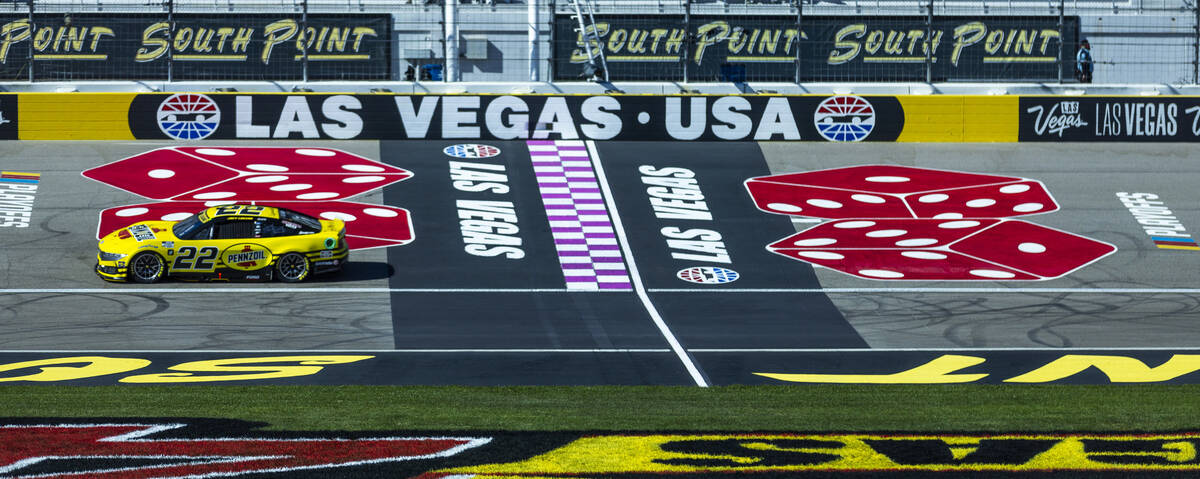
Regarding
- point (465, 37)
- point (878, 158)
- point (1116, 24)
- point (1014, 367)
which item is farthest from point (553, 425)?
point (1116, 24)

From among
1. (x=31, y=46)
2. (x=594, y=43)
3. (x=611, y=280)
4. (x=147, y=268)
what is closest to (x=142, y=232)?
(x=147, y=268)

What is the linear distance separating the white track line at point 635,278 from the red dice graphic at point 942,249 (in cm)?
230

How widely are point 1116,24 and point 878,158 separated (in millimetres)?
8863

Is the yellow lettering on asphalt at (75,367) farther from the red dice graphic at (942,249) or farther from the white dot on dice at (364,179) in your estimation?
the red dice graphic at (942,249)

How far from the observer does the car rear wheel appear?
1681 cm

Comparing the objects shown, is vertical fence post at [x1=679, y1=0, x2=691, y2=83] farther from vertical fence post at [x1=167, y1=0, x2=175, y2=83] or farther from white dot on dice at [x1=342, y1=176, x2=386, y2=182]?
vertical fence post at [x1=167, y1=0, x2=175, y2=83]

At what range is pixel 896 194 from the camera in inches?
835

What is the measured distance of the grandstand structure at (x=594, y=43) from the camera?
2420 cm

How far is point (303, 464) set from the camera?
8273mm

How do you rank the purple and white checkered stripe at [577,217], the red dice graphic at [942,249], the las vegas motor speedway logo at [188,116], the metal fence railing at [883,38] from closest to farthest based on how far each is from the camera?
the purple and white checkered stripe at [577,217] < the red dice graphic at [942,249] < the las vegas motor speedway logo at [188,116] < the metal fence railing at [883,38]

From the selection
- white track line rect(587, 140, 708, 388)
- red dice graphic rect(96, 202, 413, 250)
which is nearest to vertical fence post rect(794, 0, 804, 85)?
white track line rect(587, 140, 708, 388)

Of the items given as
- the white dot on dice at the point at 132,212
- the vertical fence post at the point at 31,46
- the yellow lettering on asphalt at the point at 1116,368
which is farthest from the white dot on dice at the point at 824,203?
the vertical fence post at the point at 31,46

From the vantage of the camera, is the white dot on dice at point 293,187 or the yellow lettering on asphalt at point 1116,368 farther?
the white dot on dice at point 293,187

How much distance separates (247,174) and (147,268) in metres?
4.88
